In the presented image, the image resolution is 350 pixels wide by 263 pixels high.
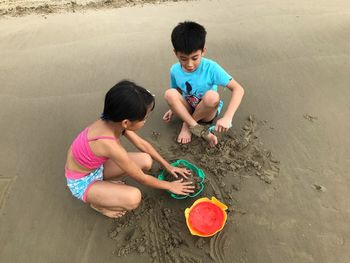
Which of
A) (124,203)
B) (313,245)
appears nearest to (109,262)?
(124,203)

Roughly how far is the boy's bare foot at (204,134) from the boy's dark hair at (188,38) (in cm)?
56

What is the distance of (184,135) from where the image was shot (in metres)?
2.46

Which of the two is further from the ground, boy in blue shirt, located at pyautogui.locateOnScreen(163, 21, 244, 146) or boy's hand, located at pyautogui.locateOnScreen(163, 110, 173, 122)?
boy in blue shirt, located at pyautogui.locateOnScreen(163, 21, 244, 146)

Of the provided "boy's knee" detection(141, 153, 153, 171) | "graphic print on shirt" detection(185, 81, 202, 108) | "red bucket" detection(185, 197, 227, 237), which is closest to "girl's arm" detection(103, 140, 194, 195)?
"red bucket" detection(185, 197, 227, 237)

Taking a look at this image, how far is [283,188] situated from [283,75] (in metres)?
1.32

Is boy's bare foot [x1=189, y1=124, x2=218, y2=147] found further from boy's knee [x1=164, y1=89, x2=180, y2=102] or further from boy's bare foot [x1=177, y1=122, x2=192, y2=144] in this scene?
boy's knee [x1=164, y1=89, x2=180, y2=102]

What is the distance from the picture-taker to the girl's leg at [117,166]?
207 centimetres

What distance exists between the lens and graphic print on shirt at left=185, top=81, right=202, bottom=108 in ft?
8.04

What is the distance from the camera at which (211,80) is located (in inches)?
93.6

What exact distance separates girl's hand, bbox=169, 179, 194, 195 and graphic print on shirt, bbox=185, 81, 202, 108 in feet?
2.40

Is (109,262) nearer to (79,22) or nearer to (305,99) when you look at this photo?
(305,99)

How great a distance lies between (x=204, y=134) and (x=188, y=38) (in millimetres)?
701

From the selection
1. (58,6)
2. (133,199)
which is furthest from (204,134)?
(58,6)

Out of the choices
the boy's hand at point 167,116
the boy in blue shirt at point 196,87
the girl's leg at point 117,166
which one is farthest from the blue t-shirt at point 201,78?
the girl's leg at point 117,166
